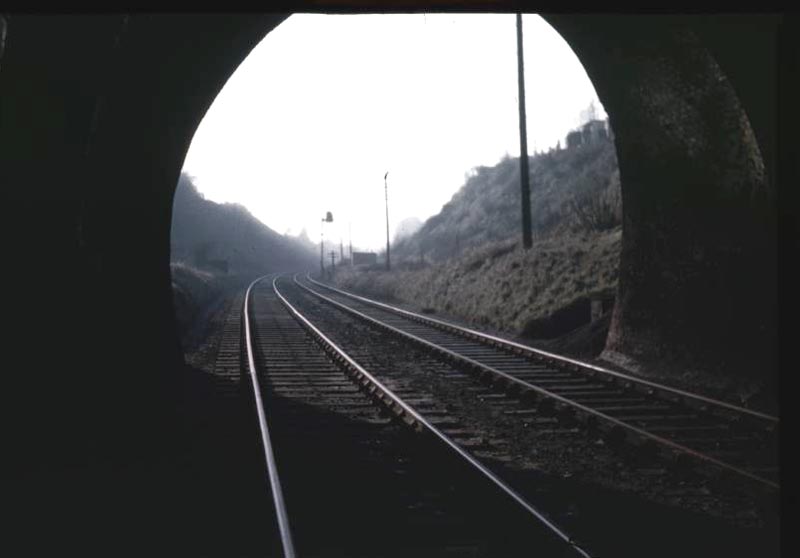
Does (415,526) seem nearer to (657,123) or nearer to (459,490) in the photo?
(459,490)

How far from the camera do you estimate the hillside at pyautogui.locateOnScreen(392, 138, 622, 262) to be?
52.5 metres

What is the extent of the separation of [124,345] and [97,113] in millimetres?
2396

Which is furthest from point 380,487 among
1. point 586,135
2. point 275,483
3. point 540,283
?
point 586,135

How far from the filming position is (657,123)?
9.39 metres

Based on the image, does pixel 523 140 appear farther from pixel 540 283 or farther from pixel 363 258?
pixel 363 258

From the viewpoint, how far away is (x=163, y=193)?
29.3 feet

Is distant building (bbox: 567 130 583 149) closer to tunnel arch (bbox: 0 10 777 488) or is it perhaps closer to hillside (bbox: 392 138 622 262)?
hillside (bbox: 392 138 622 262)

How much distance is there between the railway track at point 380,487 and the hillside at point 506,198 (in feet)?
107

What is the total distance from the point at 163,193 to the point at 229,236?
373 feet

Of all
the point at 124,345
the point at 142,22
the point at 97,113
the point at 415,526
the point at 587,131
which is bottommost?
the point at 415,526

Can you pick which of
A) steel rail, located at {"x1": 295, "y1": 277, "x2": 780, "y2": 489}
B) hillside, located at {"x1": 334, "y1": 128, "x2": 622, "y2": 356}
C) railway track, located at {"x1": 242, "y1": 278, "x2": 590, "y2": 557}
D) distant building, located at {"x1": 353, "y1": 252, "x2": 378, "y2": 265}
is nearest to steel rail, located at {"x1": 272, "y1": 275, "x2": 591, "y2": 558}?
railway track, located at {"x1": 242, "y1": 278, "x2": 590, "y2": 557}

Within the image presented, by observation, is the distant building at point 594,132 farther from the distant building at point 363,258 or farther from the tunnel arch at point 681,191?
the tunnel arch at point 681,191

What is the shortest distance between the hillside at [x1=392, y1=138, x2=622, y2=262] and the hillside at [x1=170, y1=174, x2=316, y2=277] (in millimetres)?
34333

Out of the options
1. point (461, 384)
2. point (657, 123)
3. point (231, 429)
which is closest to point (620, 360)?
point (461, 384)
